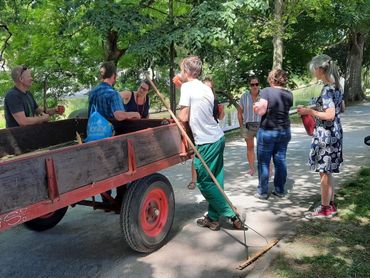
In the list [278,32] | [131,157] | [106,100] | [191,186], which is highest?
[278,32]

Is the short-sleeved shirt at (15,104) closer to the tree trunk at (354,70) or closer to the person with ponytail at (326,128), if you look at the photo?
the person with ponytail at (326,128)

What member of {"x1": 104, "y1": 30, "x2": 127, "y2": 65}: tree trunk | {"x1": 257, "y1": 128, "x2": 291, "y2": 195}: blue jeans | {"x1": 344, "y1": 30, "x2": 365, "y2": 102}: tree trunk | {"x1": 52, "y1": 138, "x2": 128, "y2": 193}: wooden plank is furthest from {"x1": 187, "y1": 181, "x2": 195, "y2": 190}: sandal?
{"x1": 344, "y1": 30, "x2": 365, "y2": 102}: tree trunk

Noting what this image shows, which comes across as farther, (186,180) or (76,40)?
(76,40)

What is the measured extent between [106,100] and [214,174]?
1.39 metres

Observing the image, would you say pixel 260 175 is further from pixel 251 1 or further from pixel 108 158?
pixel 251 1

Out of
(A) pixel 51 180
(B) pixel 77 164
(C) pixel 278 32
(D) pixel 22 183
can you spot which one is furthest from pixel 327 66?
(C) pixel 278 32

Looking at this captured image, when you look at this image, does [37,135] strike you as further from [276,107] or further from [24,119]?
[276,107]

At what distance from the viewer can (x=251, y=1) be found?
8000mm

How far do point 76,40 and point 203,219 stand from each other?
9.12 m

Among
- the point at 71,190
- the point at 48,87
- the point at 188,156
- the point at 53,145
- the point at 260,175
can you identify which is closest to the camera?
the point at 71,190

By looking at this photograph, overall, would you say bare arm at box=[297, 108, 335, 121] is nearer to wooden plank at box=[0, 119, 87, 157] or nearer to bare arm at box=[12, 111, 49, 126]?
wooden plank at box=[0, 119, 87, 157]

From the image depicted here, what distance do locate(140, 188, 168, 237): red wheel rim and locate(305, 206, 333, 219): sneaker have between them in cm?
169

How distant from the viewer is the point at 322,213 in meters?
4.93

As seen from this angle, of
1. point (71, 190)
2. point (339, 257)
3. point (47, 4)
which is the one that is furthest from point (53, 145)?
point (47, 4)
